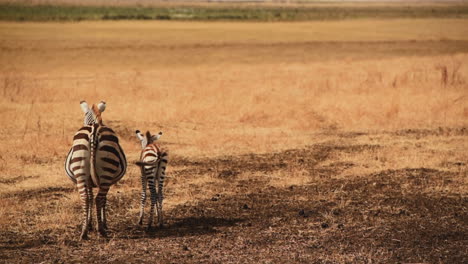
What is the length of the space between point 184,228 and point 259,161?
5.76m

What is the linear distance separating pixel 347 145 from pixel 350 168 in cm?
276

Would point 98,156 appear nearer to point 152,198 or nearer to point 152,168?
point 152,168

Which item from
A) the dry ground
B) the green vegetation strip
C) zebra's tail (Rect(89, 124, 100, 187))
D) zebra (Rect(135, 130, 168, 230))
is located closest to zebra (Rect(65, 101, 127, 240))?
zebra's tail (Rect(89, 124, 100, 187))

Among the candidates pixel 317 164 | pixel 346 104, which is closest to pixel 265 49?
pixel 346 104

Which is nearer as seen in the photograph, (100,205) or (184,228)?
(100,205)

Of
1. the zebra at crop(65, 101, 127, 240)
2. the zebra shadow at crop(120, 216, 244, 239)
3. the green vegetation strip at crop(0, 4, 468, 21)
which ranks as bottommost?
the zebra shadow at crop(120, 216, 244, 239)

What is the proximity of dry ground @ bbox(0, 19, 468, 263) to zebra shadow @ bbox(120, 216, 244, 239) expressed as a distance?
34 millimetres

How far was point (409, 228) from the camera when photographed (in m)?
10.8

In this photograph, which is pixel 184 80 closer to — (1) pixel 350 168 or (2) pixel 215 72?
(2) pixel 215 72

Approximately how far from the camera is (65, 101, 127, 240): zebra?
9.86 m

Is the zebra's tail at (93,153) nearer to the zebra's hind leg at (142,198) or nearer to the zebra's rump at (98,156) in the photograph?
the zebra's rump at (98,156)

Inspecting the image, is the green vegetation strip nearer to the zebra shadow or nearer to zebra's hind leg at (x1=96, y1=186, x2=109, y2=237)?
the zebra shadow

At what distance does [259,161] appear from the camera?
16375mm

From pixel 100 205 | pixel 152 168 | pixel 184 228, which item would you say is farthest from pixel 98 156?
pixel 184 228
